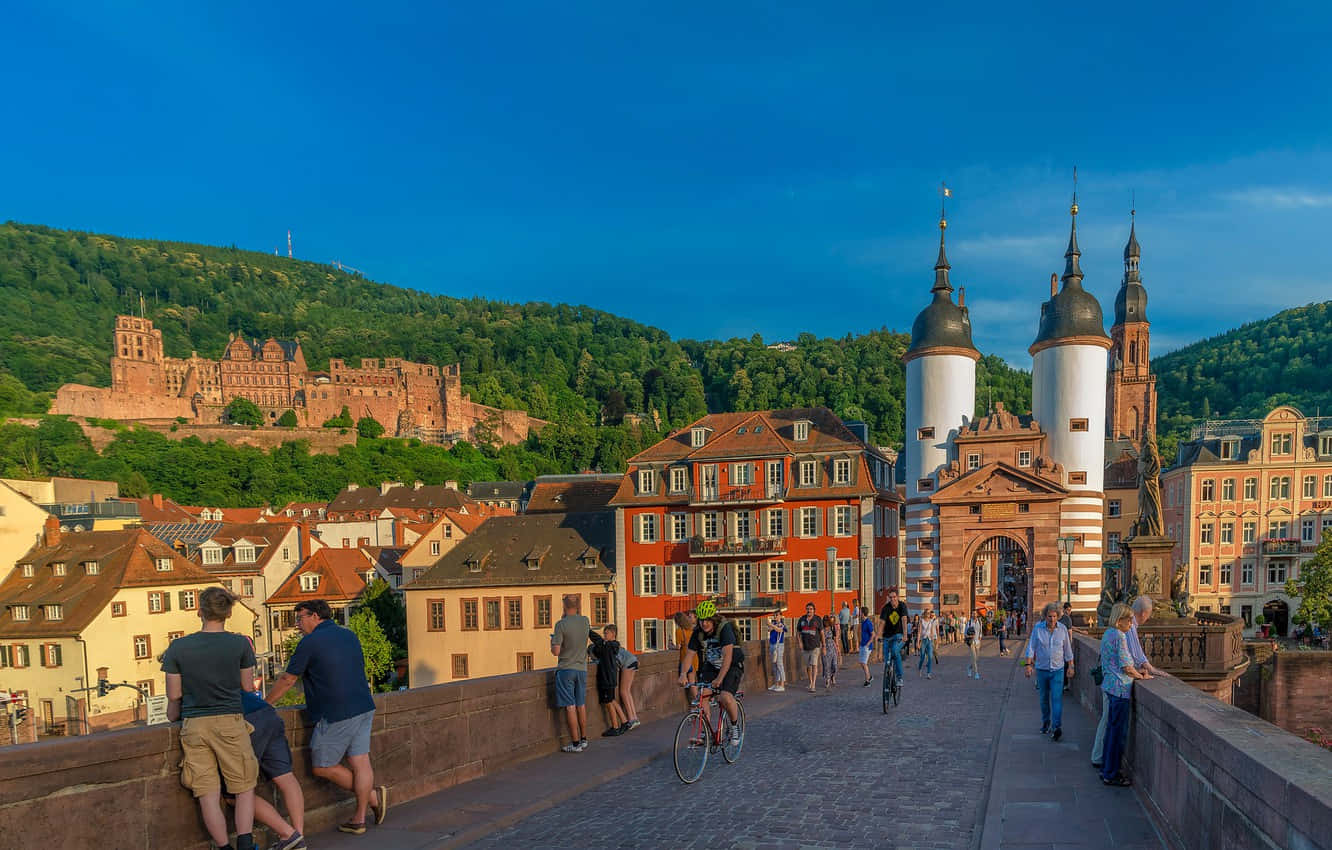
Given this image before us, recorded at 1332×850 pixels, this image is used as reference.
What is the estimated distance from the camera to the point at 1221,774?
4.91 m

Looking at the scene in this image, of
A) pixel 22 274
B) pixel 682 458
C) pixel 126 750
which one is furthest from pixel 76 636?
pixel 22 274

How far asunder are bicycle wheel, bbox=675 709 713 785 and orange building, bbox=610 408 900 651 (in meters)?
30.8

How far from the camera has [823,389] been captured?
385 feet

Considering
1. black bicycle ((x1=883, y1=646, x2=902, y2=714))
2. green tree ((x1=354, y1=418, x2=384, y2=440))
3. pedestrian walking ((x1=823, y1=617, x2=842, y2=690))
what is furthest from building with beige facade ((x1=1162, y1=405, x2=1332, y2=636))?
green tree ((x1=354, y1=418, x2=384, y2=440))

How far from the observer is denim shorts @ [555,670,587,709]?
9625 millimetres

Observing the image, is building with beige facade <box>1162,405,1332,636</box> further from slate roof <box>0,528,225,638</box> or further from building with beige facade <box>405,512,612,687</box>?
slate roof <box>0,528,225,638</box>

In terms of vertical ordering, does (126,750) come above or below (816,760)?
above

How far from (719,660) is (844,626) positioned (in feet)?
48.7

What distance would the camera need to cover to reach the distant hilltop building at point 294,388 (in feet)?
465

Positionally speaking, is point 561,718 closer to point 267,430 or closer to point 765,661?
point 765,661

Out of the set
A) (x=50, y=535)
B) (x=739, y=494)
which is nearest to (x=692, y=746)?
(x=739, y=494)

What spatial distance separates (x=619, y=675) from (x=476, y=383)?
163 meters

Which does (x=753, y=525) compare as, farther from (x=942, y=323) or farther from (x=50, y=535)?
(x=50, y=535)

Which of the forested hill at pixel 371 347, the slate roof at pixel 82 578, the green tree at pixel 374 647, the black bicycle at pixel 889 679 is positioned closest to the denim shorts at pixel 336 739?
the black bicycle at pixel 889 679
